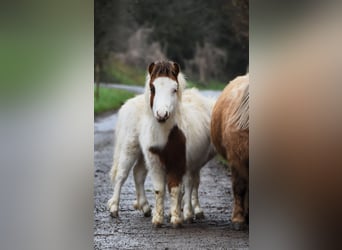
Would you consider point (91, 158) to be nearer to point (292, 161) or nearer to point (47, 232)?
point (47, 232)

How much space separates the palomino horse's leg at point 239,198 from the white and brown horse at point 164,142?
20 cm

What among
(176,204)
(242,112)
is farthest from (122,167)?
(242,112)

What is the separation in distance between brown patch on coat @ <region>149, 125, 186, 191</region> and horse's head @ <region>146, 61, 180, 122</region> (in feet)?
0.51

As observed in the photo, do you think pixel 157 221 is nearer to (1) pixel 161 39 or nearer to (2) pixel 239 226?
(2) pixel 239 226

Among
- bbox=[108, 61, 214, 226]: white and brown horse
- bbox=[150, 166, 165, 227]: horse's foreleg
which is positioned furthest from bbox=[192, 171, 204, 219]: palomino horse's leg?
bbox=[150, 166, 165, 227]: horse's foreleg

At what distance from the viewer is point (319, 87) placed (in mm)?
3273

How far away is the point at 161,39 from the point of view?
11.2 ft

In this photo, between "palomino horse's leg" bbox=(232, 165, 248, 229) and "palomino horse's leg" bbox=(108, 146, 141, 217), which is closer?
"palomino horse's leg" bbox=(232, 165, 248, 229)

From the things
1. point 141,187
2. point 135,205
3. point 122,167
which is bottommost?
point 135,205

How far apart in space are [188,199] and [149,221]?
Result: 0.26 m

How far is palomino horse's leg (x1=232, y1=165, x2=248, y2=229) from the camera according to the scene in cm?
336

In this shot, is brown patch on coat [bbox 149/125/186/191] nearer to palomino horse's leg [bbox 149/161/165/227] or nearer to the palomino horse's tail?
palomino horse's leg [bbox 149/161/165/227]

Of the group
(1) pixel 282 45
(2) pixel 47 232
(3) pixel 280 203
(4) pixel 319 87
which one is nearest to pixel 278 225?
(3) pixel 280 203

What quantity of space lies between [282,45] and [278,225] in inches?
39.7
